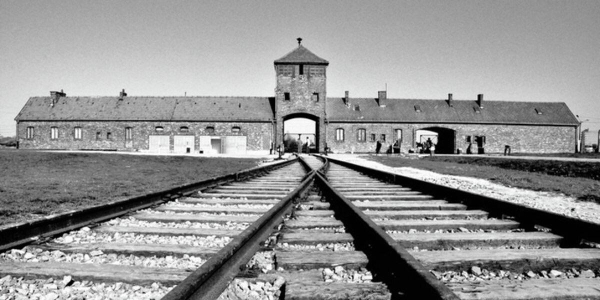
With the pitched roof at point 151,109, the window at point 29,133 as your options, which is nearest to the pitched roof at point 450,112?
the pitched roof at point 151,109

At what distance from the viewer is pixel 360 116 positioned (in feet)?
128

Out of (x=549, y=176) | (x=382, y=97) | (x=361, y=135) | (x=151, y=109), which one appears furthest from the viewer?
(x=382, y=97)

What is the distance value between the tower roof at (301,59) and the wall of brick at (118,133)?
6768 mm

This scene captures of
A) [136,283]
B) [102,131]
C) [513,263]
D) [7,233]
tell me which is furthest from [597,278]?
[102,131]

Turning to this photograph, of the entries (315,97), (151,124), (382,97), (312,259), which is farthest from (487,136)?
(312,259)

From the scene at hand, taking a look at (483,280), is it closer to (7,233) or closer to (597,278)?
(597,278)

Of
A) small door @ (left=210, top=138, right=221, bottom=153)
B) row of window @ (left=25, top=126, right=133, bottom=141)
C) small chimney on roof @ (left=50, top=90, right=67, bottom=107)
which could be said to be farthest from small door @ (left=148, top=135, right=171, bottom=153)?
small chimney on roof @ (left=50, top=90, right=67, bottom=107)

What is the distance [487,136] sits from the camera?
39781 millimetres

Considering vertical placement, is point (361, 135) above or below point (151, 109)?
below

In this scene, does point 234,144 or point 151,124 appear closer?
point 234,144

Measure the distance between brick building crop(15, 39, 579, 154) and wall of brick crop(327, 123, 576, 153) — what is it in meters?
0.11

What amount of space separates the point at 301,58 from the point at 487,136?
867 inches

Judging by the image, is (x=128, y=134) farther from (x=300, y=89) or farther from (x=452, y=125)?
(x=452, y=125)

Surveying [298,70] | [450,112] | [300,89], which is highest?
[298,70]
